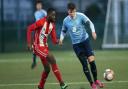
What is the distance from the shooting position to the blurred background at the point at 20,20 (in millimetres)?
28328

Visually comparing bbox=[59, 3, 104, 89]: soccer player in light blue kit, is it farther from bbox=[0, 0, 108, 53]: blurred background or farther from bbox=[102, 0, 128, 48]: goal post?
bbox=[102, 0, 128, 48]: goal post

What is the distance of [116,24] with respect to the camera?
28906 millimetres

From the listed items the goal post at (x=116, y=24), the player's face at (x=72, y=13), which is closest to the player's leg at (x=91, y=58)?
the player's face at (x=72, y=13)

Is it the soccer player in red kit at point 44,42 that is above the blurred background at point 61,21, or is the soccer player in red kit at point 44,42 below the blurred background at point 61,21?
above

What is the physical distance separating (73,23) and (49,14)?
830 millimetres

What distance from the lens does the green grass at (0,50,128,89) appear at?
14585 millimetres

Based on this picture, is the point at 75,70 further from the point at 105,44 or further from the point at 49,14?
the point at 105,44

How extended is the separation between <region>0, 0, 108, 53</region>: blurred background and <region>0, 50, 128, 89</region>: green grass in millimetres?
1719

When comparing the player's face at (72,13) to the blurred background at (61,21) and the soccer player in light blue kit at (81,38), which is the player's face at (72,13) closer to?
the soccer player in light blue kit at (81,38)

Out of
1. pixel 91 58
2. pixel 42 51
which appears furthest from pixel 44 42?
pixel 91 58

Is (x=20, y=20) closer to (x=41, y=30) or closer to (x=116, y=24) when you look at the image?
(x=116, y=24)

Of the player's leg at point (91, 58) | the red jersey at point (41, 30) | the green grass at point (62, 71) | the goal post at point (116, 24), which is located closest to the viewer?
the red jersey at point (41, 30)

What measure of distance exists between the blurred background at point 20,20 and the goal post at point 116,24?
28 centimetres

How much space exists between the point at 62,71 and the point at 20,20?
10.5 metres
